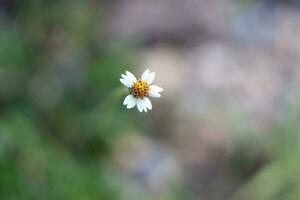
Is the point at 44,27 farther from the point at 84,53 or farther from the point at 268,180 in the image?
the point at 268,180

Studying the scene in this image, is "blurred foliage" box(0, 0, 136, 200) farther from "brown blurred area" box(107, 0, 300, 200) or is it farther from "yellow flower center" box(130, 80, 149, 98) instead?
"yellow flower center" box(130, 80, 149, 98)

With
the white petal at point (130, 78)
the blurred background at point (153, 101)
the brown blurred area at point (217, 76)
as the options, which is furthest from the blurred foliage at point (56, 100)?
the white petal at point (130, 78)

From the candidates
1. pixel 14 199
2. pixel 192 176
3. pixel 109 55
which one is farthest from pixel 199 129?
pixel 14 199

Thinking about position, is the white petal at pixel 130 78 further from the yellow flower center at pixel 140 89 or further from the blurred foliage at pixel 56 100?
the blurred foliage at pixel 56 100

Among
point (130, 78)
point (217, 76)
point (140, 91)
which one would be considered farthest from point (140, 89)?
point (217, 76)

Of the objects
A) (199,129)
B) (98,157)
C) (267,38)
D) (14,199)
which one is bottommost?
(14,199)

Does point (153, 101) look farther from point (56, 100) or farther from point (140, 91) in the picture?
point (140, 91)
